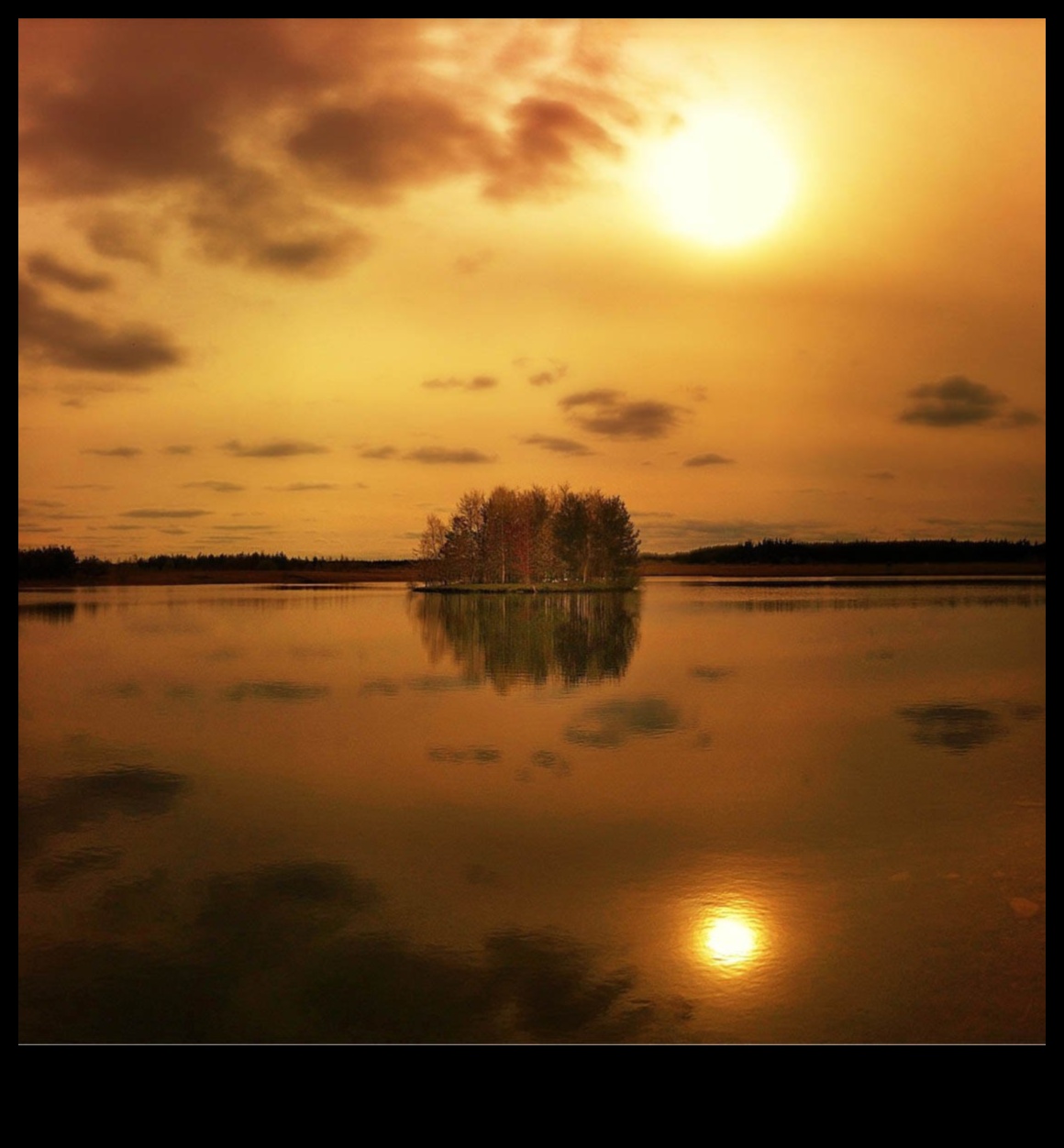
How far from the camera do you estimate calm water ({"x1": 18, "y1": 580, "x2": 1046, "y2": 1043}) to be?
272 inches

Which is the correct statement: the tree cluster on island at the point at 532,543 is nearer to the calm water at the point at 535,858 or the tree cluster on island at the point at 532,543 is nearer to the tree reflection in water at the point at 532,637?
→ the tree reflection in water at the point at 532,637

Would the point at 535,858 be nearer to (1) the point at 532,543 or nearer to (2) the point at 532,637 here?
(2) the point at 532,637

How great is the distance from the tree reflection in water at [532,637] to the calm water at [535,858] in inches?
29.3

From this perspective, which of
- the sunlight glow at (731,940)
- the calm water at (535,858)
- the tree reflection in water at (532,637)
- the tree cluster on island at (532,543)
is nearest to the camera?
the calm water at (535,858)

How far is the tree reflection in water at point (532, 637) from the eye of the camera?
2309 cm

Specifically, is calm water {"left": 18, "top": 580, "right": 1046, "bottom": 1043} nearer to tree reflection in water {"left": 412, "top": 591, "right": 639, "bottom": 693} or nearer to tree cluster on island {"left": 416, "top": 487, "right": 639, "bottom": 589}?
tree reflection in water {"left": 412, "top": 591, "right": 639, "bottom": 693}

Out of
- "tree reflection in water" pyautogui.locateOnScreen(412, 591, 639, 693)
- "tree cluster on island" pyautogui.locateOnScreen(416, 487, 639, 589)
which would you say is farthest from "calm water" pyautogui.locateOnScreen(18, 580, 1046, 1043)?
"tree cluster on island" pyautogui.locateOnScreen(416, 487, 639, 589)

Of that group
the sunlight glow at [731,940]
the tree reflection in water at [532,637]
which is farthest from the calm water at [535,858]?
the tree reflection in water at [532,637]

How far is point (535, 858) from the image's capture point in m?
9.80

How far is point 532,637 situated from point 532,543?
35.8 metres

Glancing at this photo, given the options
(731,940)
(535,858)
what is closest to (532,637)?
(535,858)

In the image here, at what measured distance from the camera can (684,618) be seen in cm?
4162
